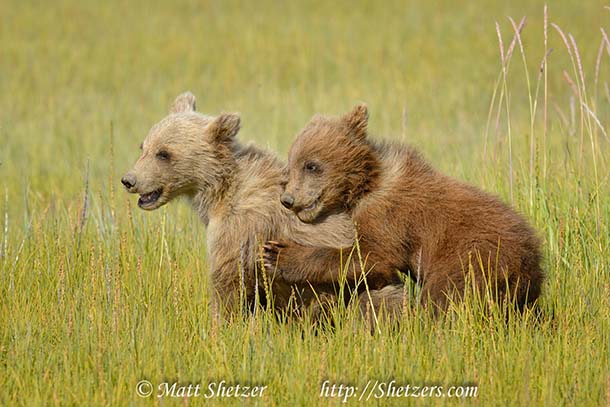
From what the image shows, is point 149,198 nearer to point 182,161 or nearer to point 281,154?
point 182,161

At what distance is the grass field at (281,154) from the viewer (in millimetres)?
4672

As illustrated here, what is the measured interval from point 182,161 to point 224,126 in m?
0.35

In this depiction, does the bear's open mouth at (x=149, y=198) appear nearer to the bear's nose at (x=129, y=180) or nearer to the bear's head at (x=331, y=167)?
the bear's nose at (x=129, y=180)

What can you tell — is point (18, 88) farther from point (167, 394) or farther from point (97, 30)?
point (167, 394)

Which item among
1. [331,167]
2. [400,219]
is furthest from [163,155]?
[400,219]

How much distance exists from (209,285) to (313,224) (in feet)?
2.62

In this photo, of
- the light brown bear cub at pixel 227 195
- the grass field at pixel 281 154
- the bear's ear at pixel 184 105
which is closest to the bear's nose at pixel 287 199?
the light brown bear cub at pixel 227 195

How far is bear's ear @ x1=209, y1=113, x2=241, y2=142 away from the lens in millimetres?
5988

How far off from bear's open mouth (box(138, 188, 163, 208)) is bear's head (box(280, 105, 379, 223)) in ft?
2.95

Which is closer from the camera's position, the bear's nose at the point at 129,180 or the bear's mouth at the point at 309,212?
the bear's mouth at the point at 309,212

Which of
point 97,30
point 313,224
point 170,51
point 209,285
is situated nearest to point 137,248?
point 209,285

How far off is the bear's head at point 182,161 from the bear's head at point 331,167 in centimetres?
50

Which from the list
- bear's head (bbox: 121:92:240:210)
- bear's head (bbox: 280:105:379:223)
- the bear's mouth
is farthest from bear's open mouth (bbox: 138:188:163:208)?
the bear's mouth

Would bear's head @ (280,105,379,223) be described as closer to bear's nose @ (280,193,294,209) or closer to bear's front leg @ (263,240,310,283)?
bear's nose @ (280,193,294,209)
